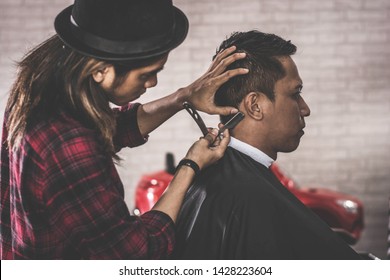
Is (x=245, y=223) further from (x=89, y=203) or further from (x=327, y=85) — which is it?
(x=327, y=85)

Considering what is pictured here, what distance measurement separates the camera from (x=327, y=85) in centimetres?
489

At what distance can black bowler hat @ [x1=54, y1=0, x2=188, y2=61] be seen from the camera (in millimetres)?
1525

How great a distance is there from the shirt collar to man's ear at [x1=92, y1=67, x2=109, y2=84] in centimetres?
50

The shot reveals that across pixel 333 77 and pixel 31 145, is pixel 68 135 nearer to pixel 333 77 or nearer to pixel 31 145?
pixel 31 145

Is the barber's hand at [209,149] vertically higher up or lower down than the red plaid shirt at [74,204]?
higher up

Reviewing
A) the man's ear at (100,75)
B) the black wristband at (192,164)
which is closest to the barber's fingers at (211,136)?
the black wristband at (192,164)

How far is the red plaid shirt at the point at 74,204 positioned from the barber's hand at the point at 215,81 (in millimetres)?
431

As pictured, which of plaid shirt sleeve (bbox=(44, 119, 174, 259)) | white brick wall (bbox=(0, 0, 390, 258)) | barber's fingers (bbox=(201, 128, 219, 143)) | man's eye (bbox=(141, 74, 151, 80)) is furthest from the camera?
white brick wall (bbox=(0, 0, 390, 258))

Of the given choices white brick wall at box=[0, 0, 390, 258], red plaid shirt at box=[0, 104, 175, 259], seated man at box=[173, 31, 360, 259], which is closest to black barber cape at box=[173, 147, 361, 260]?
seated man at box=[173, 31, 360, 259]

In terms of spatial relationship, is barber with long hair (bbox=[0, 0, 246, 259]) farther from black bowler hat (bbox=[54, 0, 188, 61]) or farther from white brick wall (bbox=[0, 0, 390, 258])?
white brick wall (bbox=[0, 0, 390, 258])

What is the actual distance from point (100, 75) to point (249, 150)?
546 millimetres

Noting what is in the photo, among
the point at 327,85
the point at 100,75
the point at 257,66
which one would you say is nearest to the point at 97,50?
the point at 100,75

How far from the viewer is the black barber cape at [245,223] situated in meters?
1.62

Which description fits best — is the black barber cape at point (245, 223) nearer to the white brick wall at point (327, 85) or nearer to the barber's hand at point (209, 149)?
the barber's hand at point (209, 149)
